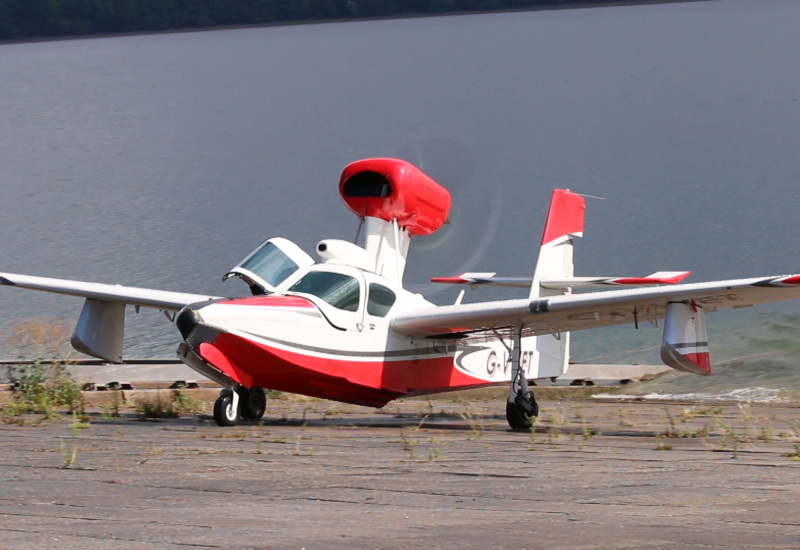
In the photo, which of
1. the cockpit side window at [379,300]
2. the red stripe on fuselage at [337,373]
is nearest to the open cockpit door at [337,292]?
the cockpit side window at [379,300]

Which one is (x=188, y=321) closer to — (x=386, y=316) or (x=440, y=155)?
(x=386, y=316)

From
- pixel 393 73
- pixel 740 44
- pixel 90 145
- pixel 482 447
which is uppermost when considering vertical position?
pixel 740 44

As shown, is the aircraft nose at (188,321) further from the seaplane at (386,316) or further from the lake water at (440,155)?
the lake water at (440,155)

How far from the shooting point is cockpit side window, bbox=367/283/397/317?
1476 cm

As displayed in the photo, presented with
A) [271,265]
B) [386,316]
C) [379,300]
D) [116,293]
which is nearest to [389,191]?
[379,300]

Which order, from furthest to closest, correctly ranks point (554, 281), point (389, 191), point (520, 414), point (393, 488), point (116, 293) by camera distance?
point (554, 281) → point (116, 293) → point (389, 191) → point (520, 414) → point (393, 488)

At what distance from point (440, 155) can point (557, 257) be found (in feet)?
8.89

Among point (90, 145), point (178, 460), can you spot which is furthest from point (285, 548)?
point (90, 145)

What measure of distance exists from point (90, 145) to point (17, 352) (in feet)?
164

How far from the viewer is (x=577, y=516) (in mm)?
7125

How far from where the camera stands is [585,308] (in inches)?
552

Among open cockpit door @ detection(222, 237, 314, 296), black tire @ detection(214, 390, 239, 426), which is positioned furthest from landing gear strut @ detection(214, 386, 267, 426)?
open cockpit door @ detection(222, 237, 314, 296)

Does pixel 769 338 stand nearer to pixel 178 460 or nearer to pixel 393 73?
pixel 178 460

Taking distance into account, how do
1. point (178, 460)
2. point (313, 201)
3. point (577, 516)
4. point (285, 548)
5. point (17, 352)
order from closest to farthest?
point (285, 548)
point (577, 516)
point (178, 460)
point (17, 352)
point (313, 201)
